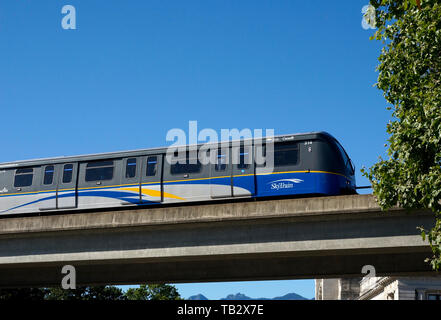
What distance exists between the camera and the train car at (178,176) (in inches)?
864

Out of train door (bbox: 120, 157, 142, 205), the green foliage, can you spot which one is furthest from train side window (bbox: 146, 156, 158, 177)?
the green foliage

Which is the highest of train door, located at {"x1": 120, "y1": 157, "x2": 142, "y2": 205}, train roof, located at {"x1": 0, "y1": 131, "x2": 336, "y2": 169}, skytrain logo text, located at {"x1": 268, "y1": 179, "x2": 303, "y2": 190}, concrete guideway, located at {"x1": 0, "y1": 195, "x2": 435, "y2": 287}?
train roof, located at {"x1": 0, "y1": 131, "x2": 336, "y2": 169}

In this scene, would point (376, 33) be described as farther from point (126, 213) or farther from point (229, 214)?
point (126, 213)

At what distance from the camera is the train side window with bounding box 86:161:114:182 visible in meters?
25.3

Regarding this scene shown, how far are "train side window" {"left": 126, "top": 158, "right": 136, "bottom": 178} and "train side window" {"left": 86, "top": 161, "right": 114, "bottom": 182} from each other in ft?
2.67

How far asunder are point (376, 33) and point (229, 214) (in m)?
7.63

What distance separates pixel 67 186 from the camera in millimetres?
25500

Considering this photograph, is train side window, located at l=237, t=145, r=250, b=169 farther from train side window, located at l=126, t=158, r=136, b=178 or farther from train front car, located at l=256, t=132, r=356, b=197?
train side window, located at l=126, t=158, r=136, b=178

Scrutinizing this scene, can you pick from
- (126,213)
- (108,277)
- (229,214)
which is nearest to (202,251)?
(229,214)

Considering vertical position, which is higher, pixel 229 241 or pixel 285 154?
pixel 285 154

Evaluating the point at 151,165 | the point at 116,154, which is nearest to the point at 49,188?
the point at 116,154

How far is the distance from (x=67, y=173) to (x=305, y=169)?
10.9 meters

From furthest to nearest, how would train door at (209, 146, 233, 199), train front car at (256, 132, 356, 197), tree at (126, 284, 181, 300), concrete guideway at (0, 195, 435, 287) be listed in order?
tree at (126, 284, 181, 300), train door at (209, 146, 233, 199), train front car at (256, 132, 356, 197), concrete guideway at (0, 195, 435, 287)

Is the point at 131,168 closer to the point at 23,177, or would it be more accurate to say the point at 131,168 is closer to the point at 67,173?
the point at 67,173
